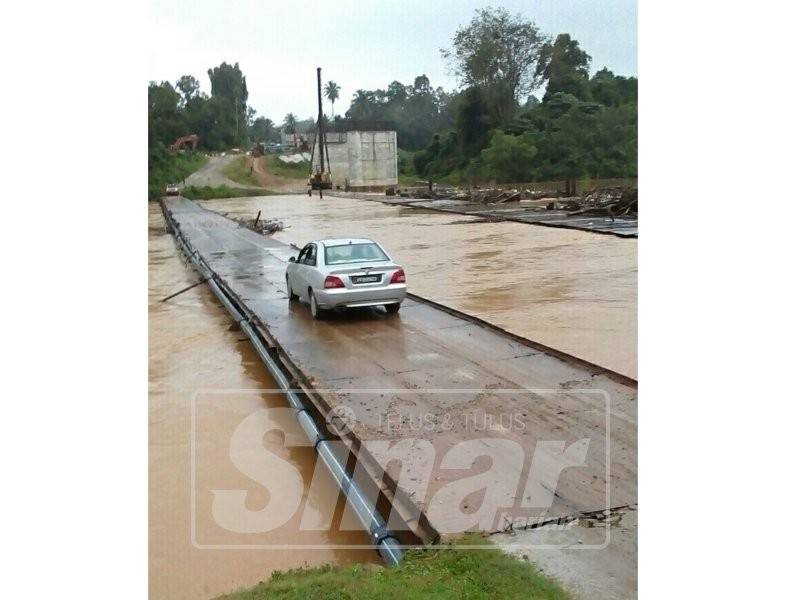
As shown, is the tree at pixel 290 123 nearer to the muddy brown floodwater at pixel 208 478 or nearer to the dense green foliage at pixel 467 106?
the dense green foliage at pixel 467 106

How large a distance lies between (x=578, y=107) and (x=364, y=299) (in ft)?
23.9

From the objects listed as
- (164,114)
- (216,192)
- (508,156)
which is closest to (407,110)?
(164,114)

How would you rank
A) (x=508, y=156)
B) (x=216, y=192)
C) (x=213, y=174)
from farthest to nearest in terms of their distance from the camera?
(x=216, y=192), (x=213, y=174), (x=508, y=156)

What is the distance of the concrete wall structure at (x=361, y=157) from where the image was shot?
14.8 m

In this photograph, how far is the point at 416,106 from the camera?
12.9 metres

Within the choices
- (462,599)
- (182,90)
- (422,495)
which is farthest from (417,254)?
(462,599)

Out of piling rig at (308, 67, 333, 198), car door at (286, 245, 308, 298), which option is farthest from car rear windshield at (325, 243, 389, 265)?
piling rig at (308, 67, 333, 198)

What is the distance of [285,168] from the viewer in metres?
19.3

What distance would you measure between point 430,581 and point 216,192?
24.9 metres

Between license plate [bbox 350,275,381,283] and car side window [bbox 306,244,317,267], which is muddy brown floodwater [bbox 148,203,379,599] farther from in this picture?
license plate [bbox 350,275,381,283]

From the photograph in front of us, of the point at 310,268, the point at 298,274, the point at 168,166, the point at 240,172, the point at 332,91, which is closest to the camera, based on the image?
the point at 332,91

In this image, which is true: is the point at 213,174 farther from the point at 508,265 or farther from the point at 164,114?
the point at 164,114

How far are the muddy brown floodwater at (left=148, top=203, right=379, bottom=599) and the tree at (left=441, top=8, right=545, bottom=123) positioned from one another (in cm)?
545
